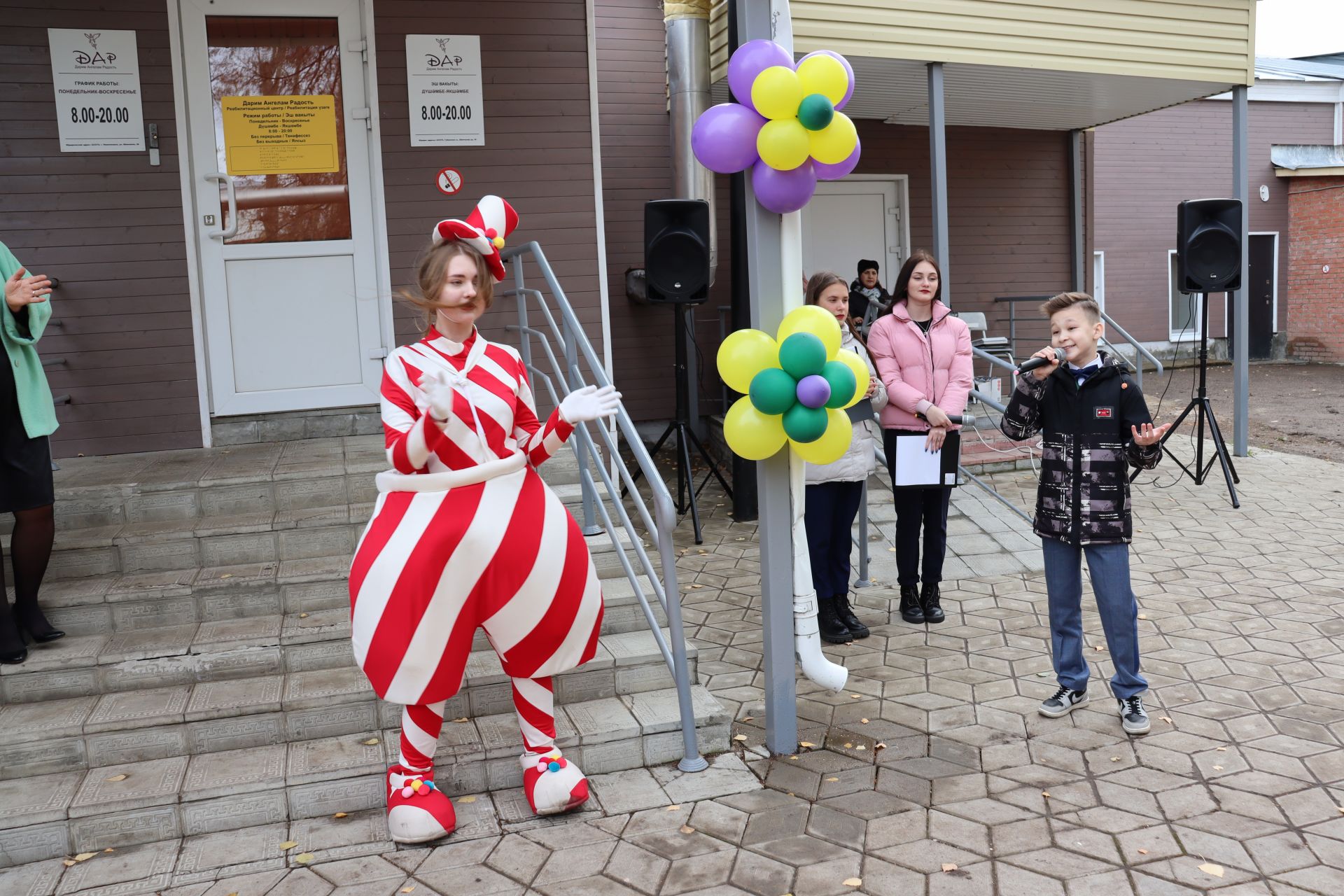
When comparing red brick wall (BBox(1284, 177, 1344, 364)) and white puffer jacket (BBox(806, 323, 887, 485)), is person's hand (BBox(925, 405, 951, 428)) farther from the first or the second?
red brick wall (BBox(1284, 177, 1344, 364))

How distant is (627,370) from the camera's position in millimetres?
9414

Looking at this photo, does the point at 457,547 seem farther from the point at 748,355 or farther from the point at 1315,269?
the point at 1315,269

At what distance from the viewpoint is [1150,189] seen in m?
15.7

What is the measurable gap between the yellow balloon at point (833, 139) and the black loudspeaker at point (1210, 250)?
4944 millimetres

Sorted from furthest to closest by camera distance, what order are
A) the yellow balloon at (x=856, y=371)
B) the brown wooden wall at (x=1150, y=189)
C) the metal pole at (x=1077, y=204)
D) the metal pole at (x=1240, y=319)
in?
the brown wooden wall at (x=1150, y=189), the metal pole at (x=1077, y=204), the metal pole at (x=1240, y=319), the yellow balloon at (x=856, y=371)

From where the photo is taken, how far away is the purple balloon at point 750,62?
327 centimetres

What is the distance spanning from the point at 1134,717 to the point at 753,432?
1.64 meters

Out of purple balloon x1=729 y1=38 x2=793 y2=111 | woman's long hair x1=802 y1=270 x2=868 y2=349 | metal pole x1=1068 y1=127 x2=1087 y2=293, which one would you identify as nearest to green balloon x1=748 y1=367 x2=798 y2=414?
purple balloon x1=729 y1=38 x2=793 y2=111

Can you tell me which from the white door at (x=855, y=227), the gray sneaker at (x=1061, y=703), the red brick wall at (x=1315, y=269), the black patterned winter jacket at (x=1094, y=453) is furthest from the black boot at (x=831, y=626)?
the red brick wall at (x=1315, y=269)

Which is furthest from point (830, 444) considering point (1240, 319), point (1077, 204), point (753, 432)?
point (1077, 204)

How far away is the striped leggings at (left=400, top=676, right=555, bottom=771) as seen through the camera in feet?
9.59

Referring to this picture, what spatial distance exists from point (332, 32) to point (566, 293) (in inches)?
73.4

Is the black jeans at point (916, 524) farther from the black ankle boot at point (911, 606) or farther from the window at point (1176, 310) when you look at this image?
the window at point (1176, 310)

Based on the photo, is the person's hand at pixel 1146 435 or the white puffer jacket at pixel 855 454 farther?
the white puffer jacket at pixel 855 454
